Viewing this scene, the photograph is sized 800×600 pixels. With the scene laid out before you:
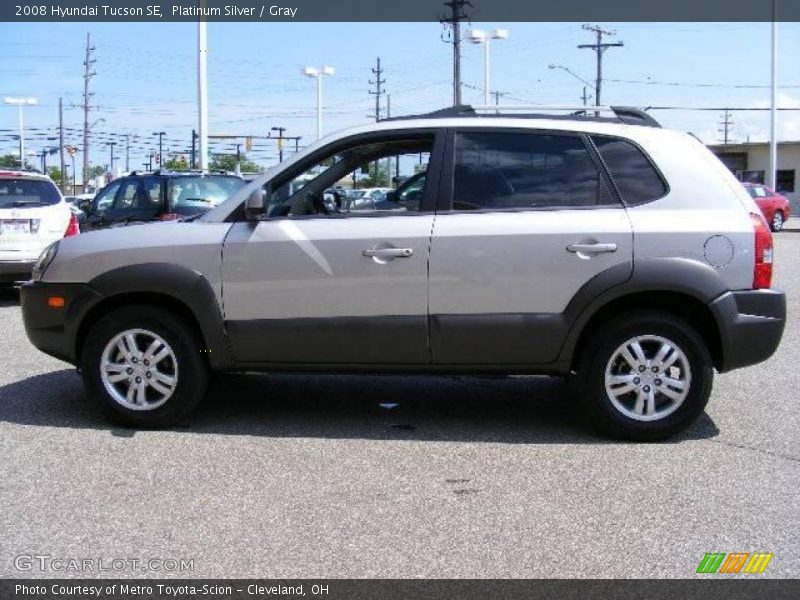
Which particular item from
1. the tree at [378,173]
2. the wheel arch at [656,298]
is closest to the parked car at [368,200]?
the tree at [378,173]

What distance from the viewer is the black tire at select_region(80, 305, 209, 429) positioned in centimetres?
563

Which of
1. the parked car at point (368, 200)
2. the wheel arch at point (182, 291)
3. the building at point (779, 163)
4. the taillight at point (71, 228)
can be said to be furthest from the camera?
Answer: the building at point (779, 163)

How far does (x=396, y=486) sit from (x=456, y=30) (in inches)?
1419

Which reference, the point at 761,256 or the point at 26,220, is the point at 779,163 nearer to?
the point at 26,220

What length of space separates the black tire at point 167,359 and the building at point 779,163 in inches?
1796

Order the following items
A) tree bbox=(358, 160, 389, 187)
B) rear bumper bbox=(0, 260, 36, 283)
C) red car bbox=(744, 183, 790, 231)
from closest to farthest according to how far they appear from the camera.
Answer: tree bbox=(358, 160, 389, 187) → rear bumper bbox=(0, 260, 36, 283) → red car bbox=(744, 183, 790, 231)

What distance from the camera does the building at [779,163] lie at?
47.3 meters

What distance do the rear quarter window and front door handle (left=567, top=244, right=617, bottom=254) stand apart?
0.33 meters

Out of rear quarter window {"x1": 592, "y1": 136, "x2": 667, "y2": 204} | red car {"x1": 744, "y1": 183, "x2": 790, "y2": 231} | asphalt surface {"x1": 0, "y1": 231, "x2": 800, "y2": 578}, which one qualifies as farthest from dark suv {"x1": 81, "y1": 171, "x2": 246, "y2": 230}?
red car {"x1": 744, "y1": 183, "x2": 790, "y2": 231}

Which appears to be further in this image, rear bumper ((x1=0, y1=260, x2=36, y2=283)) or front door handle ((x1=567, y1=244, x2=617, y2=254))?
rear bumper ((x1=0, y1=260, x2=36, y2=283))

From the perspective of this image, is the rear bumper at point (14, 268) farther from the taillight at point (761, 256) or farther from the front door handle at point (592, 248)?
the taillight at point (761, 256)

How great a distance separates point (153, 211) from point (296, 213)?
278 inches

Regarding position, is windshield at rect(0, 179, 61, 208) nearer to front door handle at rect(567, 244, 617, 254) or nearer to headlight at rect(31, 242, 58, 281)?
headlight at rect(31, 242, 58, 281)

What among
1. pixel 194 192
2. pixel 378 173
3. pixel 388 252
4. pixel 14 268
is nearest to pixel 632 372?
pixel 388 252
